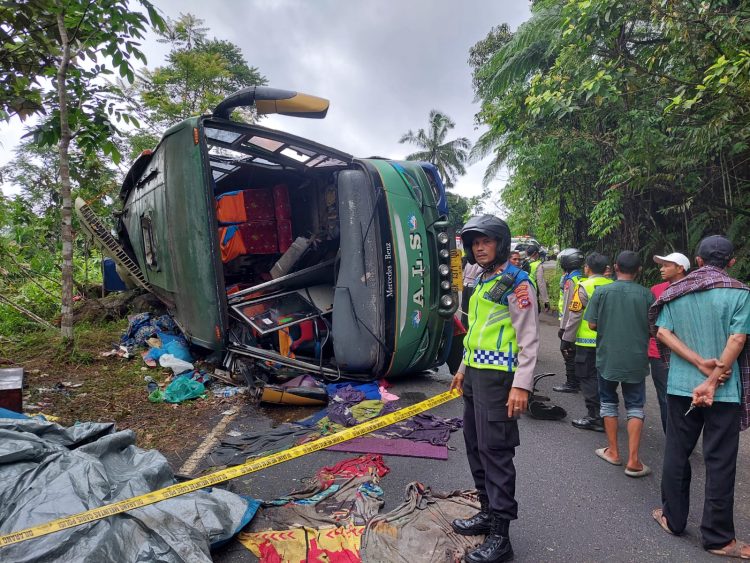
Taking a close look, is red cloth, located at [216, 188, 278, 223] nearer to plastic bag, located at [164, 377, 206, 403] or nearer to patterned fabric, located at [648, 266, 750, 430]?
plastic bag, located at [164, 377, 206, 403]

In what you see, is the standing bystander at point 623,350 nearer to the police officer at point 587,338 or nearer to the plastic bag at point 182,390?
the police officer at point 587,338

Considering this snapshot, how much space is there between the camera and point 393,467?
324cm

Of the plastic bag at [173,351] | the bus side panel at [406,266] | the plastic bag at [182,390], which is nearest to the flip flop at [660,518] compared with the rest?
the bus side panel at [406,266]

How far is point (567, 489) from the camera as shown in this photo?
300 centimetres

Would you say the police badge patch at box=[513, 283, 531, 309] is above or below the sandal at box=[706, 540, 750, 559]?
above

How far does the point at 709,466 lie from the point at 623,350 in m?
1.04

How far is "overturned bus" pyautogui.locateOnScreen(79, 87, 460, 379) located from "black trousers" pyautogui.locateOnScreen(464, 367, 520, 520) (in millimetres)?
2432

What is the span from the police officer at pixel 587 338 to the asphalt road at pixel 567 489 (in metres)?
0.20

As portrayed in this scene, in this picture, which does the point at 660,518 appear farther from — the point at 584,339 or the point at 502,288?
the point at 584,339

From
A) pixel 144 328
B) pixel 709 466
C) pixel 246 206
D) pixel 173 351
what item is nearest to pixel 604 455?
pixel 709 466

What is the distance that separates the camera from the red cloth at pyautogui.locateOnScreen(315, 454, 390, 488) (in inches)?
120

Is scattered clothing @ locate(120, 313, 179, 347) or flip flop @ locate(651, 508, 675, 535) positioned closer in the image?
flip flop @ locate(651, 508, 675, 535)

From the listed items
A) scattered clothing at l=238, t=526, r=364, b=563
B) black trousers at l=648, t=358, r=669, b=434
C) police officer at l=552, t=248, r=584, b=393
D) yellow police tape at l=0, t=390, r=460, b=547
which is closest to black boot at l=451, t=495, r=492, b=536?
scattered clothing at l=238, t=526, r=364, b=563

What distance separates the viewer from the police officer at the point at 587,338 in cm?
409
